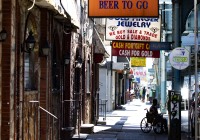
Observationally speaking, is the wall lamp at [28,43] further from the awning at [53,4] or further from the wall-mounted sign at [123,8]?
the wall-mounted sign at [123,8]

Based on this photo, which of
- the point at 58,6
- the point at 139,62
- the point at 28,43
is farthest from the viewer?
the point at 139,62

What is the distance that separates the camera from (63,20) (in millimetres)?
14422

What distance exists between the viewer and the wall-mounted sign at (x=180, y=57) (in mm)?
14898

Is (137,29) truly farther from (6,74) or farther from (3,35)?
(3,35)

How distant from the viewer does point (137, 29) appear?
19344 mm

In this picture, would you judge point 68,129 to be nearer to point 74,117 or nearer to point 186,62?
point 74,117

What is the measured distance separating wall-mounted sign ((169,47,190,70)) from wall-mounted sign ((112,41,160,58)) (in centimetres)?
462

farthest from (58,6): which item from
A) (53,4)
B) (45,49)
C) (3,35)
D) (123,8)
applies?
(123,8)

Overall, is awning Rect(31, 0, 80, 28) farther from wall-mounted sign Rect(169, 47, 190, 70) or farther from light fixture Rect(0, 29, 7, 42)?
wall-mounted sign Rect(169, 47, 190, 70)

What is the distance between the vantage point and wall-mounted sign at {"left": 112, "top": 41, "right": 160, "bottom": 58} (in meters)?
20.0

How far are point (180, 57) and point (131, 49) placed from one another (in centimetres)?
542

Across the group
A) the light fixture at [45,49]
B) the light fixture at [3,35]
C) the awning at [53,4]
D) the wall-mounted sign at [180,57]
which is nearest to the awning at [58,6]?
the awning at [53,4]

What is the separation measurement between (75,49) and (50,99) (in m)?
4.88

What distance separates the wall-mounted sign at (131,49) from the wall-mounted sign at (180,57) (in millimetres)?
4621
